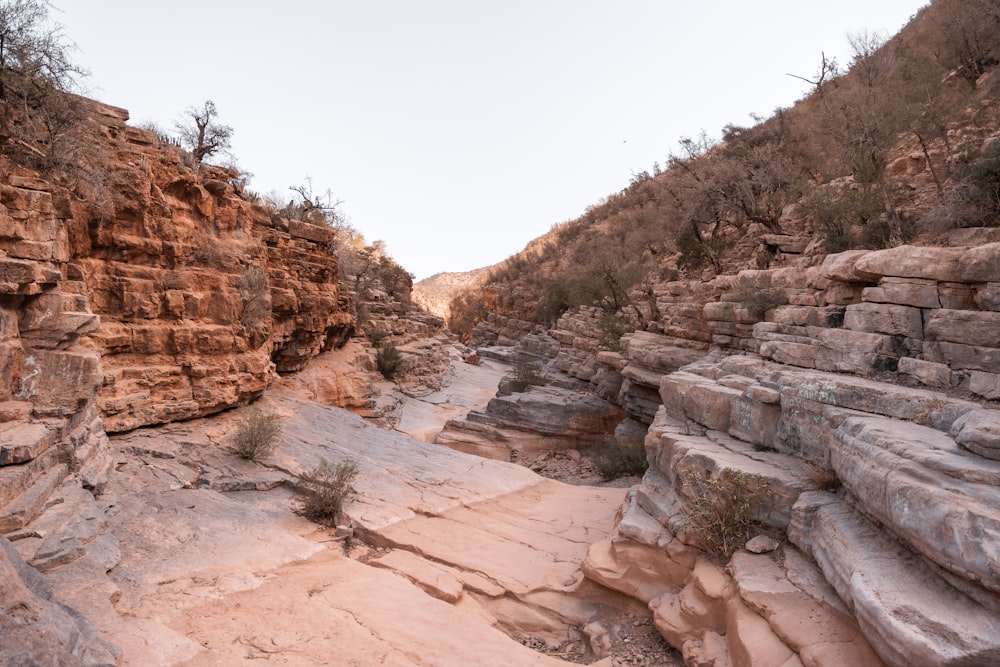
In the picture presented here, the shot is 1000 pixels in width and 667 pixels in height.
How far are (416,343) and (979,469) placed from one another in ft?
59.6

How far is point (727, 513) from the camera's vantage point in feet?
16.2

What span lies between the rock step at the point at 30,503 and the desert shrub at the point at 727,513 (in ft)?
19.6

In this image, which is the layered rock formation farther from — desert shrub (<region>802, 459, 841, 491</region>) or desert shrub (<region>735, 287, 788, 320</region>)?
desert shrub (<region>735, 287, 788, 320</region>)

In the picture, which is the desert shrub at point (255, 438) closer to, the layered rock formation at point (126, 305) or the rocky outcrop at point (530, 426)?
the layered rock formation at point (126, 305)

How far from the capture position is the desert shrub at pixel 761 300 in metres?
9.21

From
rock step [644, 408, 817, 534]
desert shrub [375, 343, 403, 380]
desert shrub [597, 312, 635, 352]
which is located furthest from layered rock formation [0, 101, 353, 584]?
desert shrub [597, 312, 635, 352]

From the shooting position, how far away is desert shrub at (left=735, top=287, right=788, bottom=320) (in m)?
9.21

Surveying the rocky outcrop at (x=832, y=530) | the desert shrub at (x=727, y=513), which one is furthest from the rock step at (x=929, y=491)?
the desert shrub at (x=727, y=513)

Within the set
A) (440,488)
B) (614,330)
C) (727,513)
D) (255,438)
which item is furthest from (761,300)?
(255,438)

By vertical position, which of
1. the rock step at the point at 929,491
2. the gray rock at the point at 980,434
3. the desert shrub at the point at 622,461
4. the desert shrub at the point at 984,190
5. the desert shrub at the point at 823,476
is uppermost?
the desert shrub at the point at 984,190

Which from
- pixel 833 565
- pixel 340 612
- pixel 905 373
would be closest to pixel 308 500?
pixel 340 612

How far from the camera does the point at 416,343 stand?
2023 cm

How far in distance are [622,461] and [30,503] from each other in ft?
31.2

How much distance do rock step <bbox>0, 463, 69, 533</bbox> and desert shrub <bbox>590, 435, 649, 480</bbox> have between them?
9.21 m
